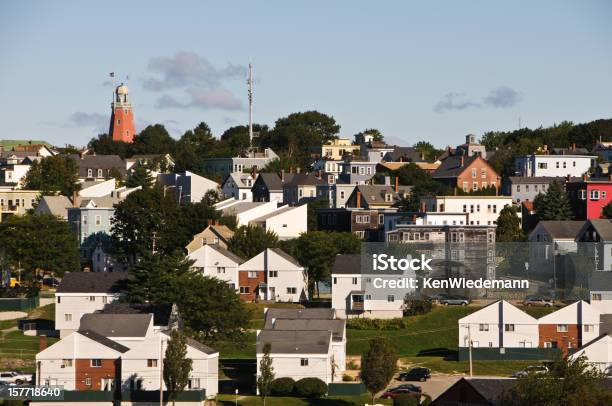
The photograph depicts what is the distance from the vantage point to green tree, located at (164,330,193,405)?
78.9m

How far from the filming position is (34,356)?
300ft

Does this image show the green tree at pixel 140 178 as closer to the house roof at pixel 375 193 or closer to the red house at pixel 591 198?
the house roof at pixel 375 193

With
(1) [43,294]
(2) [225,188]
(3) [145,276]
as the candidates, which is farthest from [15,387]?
(2) [225,188]

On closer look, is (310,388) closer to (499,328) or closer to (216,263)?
(499,328)

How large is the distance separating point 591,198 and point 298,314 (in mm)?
46065

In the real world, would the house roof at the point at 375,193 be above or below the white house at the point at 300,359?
above

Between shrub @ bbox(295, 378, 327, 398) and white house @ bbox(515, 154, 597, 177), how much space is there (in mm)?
74801

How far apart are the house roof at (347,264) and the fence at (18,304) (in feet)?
60.4

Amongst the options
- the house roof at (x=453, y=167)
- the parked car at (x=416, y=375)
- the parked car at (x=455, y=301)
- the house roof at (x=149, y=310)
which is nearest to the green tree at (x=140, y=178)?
the house roof at (x=453, y=167)

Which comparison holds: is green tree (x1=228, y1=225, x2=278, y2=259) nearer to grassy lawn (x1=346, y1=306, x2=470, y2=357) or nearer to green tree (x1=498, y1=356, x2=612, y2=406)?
grassy lawn (x1=346, y1=306, x2=470, y2=357)

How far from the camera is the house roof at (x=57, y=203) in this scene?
135163 millimetres

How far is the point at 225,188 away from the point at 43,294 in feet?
154

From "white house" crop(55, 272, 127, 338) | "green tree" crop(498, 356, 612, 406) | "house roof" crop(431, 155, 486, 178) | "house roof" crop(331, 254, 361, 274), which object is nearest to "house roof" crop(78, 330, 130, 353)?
"white house" crop(55, 272, 127, 338)

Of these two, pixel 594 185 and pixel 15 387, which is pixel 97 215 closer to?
pixel 594 185
